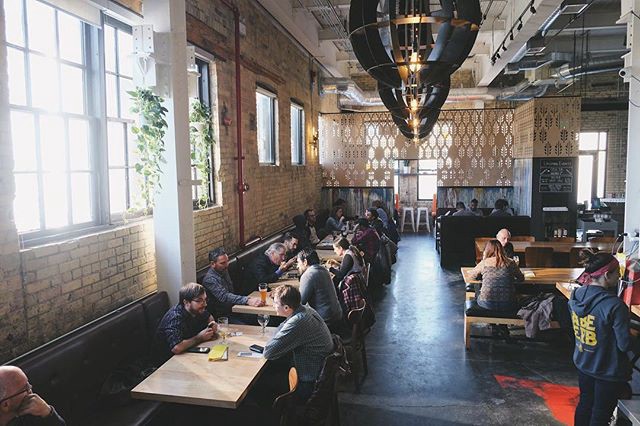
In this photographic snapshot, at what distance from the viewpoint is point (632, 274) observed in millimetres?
4285

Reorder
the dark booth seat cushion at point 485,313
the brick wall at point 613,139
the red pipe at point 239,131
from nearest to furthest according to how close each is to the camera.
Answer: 1. the dark booth seat cushion at point 485,313
2. the red pipe at point 239,131
3. the brick wall at point 613,139

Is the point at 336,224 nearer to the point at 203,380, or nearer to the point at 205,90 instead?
the point at 205,90

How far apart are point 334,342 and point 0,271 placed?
7.50 feet

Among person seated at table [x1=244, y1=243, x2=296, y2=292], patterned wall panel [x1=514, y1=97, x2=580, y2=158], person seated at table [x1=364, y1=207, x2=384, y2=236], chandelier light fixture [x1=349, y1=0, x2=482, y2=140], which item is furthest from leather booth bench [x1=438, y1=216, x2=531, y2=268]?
chandelier light fixture [x1=349, y1=0, x2=482, y2=140]

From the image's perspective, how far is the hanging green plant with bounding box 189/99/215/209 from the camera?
557cm

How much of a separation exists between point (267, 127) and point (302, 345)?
5885 millimetres

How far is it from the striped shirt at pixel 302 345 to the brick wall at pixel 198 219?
5.06ft

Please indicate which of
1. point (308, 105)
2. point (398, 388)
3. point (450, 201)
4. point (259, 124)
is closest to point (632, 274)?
point (398, 388)

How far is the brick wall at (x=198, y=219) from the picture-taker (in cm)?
315

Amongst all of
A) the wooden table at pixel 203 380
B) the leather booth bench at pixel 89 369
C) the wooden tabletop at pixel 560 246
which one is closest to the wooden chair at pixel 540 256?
the wooden tabletop at pixel 560 246

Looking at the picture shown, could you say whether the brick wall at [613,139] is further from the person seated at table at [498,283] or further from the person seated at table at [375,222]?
the person seated at table at [498,283]

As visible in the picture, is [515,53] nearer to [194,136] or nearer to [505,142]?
[505,142]

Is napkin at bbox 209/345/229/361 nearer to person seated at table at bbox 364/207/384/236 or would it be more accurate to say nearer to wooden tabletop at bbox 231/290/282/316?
wooden tabletop at bbox 231/290/282/316

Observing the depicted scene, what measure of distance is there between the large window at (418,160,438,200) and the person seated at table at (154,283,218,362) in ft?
40.9
